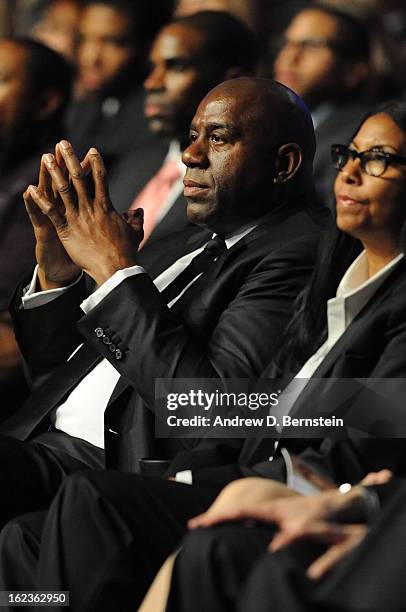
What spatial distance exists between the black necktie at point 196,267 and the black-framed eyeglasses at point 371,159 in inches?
18.1

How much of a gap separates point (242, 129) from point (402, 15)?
9.68ft

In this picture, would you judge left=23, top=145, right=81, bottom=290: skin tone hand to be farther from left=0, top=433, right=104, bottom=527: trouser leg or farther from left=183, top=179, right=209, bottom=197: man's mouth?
left=0, top=433, right=104, bottom=527: trouser leg

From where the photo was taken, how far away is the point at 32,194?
2.88 meters

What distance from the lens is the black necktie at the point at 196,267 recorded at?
298 cm

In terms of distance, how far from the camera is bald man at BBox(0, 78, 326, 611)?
2.69m

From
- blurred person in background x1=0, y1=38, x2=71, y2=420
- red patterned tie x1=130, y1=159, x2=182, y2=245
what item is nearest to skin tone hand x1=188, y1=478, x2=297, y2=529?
red patterned tie x1=130, y1=159, x2=182, y2=245

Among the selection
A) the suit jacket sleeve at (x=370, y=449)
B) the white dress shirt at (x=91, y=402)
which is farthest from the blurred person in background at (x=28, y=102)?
the suit jacket sleeve at (x=370, y=449)

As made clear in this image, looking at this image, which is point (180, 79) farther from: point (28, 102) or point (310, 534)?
point (310, 534)

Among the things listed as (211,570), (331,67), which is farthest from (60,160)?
(331,67)

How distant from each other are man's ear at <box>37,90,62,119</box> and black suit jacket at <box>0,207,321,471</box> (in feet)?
6.79

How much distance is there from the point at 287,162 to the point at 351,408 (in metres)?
0.75

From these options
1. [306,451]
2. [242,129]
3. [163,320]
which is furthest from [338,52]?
[306,451]

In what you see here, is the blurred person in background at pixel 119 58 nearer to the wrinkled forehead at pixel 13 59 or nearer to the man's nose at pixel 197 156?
the wrinkled forehead at pixel 13 59

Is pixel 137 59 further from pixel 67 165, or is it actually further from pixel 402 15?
pixel 67 165
